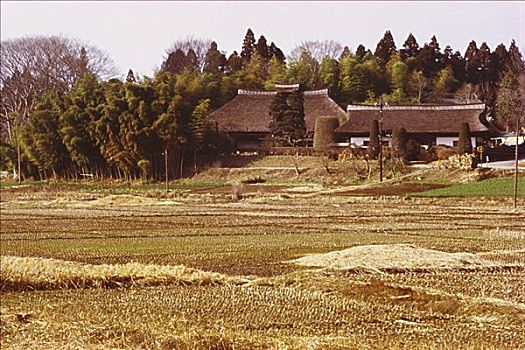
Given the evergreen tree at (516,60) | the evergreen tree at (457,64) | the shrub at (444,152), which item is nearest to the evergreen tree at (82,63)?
the evergreen tree at (457,64)

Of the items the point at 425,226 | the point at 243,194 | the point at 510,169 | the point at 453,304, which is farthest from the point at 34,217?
the point at 453,304

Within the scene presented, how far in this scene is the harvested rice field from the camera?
10.9ft

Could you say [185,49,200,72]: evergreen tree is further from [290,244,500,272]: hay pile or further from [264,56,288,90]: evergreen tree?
[290,244,500,272]: hay pile

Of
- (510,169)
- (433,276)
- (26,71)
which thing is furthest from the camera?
(26,71)

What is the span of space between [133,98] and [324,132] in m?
5.60

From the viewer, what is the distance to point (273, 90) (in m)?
23.5

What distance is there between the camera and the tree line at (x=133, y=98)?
1429 centimetres

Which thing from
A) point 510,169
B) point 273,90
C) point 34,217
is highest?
point 273,90

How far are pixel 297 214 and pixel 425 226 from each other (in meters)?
2.75

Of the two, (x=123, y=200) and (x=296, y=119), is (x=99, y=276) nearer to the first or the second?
(x=123, y=200)

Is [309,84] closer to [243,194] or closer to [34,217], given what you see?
[243,194]

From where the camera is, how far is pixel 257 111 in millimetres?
22219

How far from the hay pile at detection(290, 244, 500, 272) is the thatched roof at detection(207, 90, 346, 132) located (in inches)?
608

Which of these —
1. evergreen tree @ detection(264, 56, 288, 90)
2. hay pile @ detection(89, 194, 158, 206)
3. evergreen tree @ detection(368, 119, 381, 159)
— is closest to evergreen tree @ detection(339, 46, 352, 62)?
evergreen tree @ detection(264, 56, 288, 90)
